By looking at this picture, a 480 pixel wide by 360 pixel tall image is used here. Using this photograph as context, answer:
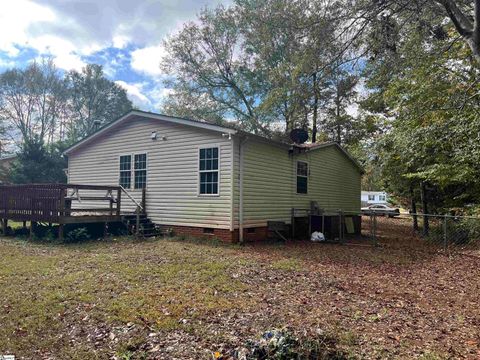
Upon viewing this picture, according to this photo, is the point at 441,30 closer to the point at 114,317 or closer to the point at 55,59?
the point at 114,317

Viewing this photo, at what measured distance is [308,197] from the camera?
14.2 metres

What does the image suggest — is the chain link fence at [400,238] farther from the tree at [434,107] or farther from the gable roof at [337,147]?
the gable roof at [337,147]

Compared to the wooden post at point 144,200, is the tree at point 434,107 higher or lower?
higher

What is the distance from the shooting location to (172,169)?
11.9 meters

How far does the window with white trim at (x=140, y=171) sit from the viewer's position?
12.7m

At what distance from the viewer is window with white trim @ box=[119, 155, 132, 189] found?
1322cm

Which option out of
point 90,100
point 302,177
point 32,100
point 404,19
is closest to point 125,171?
point 302,177

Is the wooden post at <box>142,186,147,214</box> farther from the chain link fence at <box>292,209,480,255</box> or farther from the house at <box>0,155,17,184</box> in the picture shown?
the house at <box>0,155,17,184</box>

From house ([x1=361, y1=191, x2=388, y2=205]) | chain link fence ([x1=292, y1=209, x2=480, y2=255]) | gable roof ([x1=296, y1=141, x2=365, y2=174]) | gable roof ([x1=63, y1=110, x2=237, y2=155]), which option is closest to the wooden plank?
gable roof ([x1=63, y1=110, x2=237, y2=155])

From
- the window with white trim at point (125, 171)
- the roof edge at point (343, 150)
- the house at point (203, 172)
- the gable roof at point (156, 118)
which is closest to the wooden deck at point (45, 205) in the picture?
the window with white trim at point (125, 171)

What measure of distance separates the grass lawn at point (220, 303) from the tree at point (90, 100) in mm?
32602

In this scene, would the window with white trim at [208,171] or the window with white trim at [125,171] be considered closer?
the window with white trim at [208,171]

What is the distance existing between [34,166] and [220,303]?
2701 cm

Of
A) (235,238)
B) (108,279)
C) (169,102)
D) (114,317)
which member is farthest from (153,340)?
(169,102)
